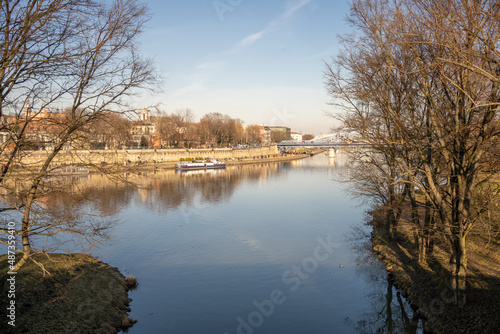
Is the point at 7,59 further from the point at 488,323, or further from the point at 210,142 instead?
the point at 210,142

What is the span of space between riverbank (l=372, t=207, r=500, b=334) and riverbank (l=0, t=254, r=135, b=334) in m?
7.26

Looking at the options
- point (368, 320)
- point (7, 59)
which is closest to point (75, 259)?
point (7, 59)

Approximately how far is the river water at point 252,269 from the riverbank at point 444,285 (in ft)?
1.69

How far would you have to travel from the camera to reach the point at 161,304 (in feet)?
33.8

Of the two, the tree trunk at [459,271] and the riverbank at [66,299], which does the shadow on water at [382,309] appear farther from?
the riverbank at [66,299]

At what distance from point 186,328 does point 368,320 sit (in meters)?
4.64

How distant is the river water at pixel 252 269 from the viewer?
9.50 metres

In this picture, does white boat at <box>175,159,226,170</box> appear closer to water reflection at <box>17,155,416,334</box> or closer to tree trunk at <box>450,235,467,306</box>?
water reflection at <box>17,155,416,334</box>

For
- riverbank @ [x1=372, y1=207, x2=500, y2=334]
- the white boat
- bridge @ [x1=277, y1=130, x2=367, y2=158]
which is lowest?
riverbank @ [x1=372, y1=207, x2=500, y2=334]

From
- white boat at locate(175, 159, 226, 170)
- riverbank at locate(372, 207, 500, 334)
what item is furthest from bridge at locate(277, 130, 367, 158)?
white boat at locate(175, 159, 226, 170)

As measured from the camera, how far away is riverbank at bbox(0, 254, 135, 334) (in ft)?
23.7

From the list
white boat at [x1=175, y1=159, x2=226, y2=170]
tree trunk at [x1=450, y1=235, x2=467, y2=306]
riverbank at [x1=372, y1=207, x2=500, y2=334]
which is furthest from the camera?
white boat at [x1=175, y1=159, x2=226, y2=170]

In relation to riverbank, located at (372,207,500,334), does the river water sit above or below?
below

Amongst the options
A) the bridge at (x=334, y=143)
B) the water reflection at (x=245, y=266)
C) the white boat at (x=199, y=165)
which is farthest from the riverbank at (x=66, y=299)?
the white boat at (x=199, y=165)
